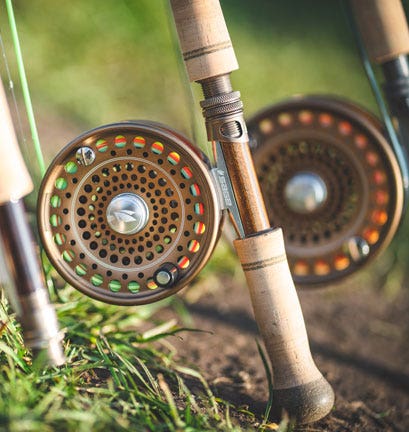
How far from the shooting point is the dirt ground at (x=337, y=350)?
5.49 ft

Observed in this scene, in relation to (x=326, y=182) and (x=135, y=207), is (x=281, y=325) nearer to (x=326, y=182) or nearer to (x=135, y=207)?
(x=135, y=207)

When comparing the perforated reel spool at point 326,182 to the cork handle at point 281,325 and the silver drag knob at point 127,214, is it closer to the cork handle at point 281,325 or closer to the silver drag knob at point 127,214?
the cork handle at point 281,325

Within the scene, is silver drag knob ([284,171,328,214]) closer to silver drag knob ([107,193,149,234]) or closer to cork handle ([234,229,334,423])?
cork handle ([234,229,334,423])

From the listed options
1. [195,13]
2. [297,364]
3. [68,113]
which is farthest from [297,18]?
[297,364]

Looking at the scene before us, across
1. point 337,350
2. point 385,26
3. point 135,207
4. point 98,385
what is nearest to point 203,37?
point 135,207

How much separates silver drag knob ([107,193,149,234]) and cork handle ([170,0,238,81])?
0.98ft

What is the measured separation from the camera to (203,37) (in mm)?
1373

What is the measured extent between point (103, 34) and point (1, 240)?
7.56 feet

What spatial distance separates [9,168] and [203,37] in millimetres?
502

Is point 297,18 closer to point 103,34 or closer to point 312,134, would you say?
point 103,34

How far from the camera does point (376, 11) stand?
1.72 metres

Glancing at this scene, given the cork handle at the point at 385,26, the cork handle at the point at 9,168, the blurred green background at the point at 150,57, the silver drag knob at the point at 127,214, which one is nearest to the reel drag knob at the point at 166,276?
the silver drag knob at the point at 127,214

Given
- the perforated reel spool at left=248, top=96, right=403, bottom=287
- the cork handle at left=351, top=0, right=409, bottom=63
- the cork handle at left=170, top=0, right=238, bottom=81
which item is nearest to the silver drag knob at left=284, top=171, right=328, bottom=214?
the perforated reel spool at left=248, top=96, right=403, bottom=287

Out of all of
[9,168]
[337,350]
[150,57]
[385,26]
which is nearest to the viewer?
Answer: [9,168]
